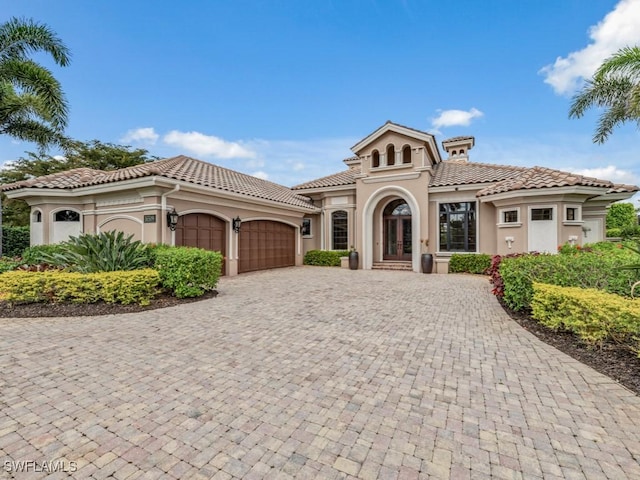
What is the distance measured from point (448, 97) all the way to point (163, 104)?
15.9m

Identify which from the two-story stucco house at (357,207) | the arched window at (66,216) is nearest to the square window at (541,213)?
the two-story stucco house at (357,207)

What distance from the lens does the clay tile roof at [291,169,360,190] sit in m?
18.5

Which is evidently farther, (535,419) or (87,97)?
(87,97)

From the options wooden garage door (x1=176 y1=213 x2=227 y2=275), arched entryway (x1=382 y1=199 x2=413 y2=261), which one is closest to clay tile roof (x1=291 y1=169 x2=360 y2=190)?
arched entryway (x1=382 y1=199 x2=413 y2=261)

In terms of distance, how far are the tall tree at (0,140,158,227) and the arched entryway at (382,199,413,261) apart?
23359 mm

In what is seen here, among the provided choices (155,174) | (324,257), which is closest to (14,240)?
(155,174)

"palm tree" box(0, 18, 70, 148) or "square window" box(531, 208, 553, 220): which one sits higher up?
"palm tree" box(0, 18, 70, 148)

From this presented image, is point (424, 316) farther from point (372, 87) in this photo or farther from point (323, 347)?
point (372, 87)

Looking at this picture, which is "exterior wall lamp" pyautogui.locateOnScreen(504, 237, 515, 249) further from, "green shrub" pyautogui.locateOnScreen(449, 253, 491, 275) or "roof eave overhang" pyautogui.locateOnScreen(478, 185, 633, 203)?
"roof eave overhang" pyautogui.locateOnScreen(478, 185, 633, 203)

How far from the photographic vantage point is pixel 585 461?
2393 mm

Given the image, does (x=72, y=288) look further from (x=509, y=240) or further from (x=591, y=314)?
(x=509, y=240)

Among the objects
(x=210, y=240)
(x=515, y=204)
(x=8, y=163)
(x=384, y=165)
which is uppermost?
(x=8, y=163)

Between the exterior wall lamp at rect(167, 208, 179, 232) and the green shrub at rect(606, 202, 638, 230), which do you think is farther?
the green shrub at rect(606, 202, 638, 230)

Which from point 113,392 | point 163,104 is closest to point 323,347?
point 113,392
